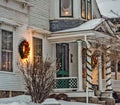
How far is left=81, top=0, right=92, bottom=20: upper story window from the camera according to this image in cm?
2611

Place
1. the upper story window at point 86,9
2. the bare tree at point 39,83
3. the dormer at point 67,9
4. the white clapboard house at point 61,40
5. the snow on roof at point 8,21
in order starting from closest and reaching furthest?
the bare tree at point 39,83, the snow on roof at point 8,21, the white clapboard house at point 61,40, the dormer at point 67,9, the upper story window at point 86,9

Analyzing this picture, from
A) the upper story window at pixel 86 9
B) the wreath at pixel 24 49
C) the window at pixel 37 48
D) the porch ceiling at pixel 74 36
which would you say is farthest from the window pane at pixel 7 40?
the upper story window at pixel 86 9

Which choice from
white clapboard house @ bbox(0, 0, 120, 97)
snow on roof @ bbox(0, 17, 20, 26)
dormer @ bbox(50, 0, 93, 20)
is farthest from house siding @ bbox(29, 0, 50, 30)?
snow on roof @ bbox(0, 17, 20, 26)

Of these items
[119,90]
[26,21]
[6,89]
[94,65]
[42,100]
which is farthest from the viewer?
[119,90]

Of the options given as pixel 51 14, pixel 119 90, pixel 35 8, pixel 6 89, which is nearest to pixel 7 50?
pixel 6 89

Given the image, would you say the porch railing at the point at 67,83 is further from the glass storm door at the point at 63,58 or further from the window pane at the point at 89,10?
the window pane at the point at 89,10

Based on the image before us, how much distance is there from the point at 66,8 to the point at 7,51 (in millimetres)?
6173

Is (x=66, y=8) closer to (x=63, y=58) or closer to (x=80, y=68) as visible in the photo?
(x=63, y=58)

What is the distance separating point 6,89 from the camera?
20.5 m

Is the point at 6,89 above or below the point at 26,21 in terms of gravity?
below

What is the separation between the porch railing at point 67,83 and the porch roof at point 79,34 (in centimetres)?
222

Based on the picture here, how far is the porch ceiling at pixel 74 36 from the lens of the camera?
23.5 m

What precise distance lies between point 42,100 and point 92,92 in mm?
7662

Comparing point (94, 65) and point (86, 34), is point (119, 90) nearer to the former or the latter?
point (94, 65)
